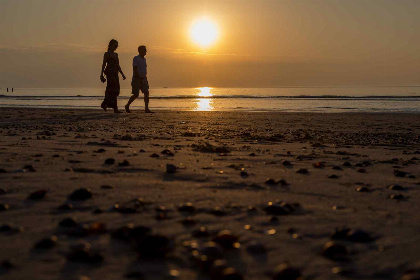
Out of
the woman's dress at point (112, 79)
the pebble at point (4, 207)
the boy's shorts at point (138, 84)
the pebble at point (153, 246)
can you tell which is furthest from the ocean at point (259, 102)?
the pebble at point (153, 246)

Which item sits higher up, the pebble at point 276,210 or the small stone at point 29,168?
the small stone at point 29,168

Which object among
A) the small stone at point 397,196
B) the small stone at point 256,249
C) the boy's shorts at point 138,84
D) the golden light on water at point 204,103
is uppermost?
the boy's shorts at point 138,84

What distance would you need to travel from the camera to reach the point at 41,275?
205cm

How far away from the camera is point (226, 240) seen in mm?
2553

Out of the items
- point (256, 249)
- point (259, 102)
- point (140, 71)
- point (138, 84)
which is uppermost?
point (140, 71)

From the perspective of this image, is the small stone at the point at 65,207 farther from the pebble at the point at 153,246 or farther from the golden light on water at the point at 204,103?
the golden light on water at the point at 204,103

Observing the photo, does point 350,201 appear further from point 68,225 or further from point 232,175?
point 68,225

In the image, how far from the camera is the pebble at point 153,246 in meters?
2.36

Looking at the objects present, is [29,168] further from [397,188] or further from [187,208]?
[397,188]

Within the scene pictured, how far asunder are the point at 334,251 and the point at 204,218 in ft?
2.92

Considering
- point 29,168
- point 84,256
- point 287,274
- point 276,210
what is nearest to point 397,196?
point 276,210

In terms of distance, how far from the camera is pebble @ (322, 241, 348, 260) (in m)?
2.41

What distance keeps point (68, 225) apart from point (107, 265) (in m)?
0.65

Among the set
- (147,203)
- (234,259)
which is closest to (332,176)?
(147,203)
